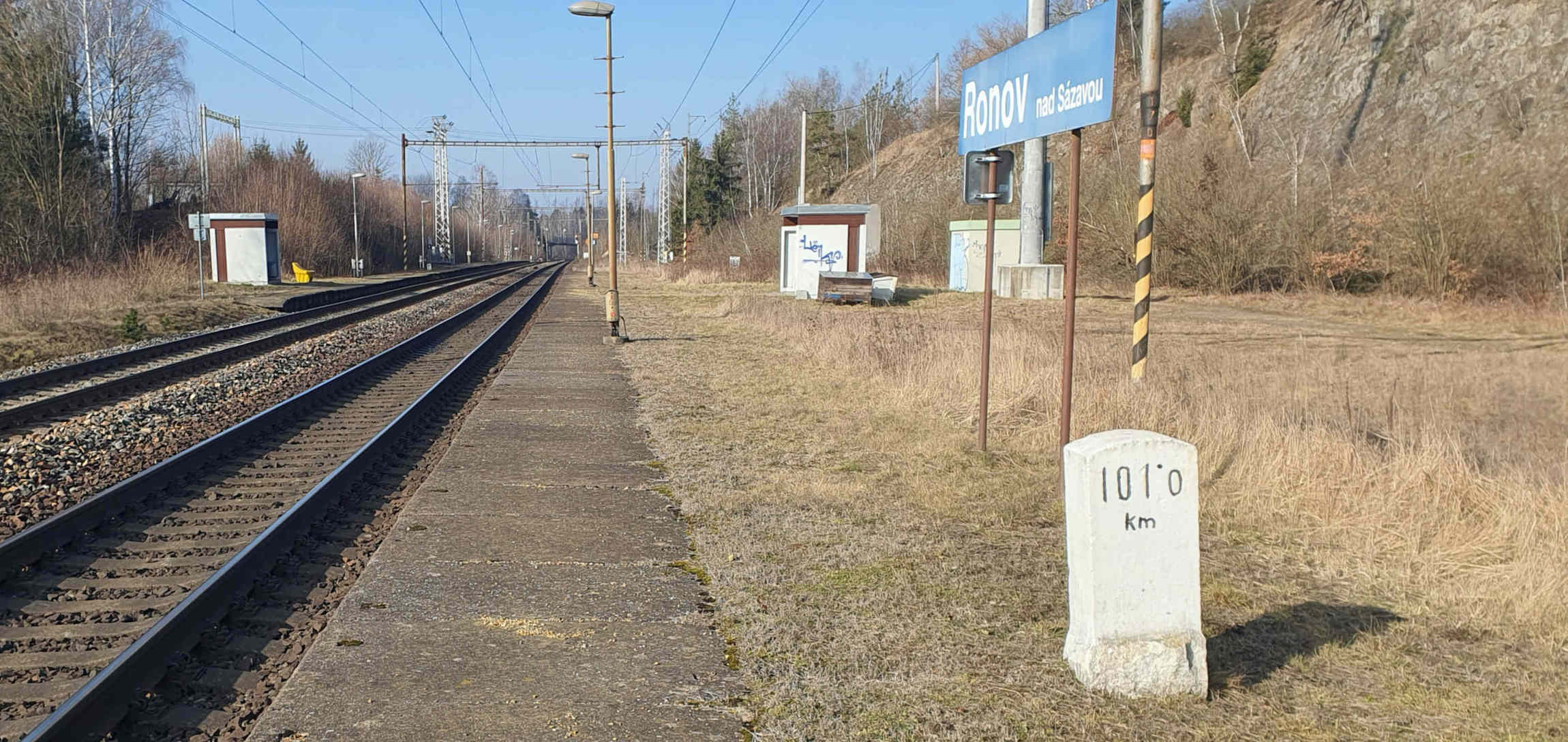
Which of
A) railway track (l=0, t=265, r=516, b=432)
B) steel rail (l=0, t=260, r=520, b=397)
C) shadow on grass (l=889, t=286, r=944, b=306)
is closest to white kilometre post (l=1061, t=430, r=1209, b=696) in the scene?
railway track (l=0, t=265, r=516, b=432)

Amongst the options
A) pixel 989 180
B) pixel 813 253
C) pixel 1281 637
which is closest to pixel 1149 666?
pixel 1281 637

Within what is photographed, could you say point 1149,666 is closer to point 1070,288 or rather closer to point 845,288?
point 1070,288

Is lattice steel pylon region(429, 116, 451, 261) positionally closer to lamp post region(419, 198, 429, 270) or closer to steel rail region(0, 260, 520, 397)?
lamp post region(419, 198, 429, 270)

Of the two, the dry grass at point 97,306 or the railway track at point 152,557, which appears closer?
the railway track at point 152,557

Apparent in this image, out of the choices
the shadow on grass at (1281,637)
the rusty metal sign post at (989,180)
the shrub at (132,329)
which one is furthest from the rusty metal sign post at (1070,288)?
the shrub at (132,329)

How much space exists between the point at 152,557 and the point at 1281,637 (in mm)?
6196

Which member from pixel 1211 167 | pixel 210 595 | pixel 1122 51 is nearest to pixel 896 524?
pixel 210 595

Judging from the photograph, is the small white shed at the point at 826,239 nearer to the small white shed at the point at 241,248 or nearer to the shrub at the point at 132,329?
the shrub at the point at 132,329

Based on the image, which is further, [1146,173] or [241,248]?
[241,248]

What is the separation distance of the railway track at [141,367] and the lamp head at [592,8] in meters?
8.48

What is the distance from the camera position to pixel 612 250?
22219 mm

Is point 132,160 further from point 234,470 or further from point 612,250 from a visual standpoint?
point 234,470

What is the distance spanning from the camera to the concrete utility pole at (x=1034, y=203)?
2922 cm

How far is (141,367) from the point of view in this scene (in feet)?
53.5
